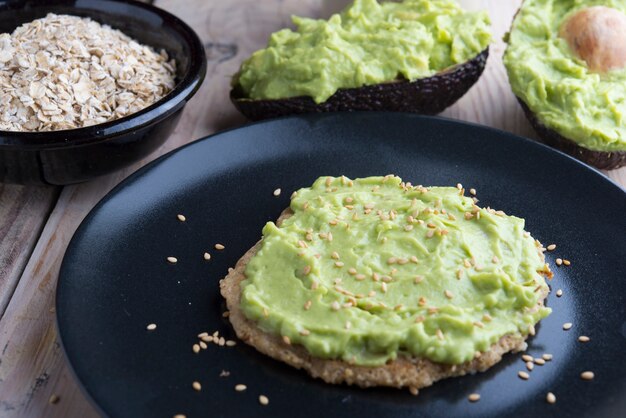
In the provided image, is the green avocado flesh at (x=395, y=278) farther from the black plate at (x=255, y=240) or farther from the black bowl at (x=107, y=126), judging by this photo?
the black bowl at (x=107, y=126)

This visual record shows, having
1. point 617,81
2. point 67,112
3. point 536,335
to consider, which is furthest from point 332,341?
point 617,81

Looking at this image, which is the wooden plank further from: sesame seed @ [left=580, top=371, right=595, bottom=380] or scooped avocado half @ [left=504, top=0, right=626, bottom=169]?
scooped avocado half @ [left=504, top=0, right=626, bottom=169]

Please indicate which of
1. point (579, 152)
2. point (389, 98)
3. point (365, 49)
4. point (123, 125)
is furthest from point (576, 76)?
point (123, 125)

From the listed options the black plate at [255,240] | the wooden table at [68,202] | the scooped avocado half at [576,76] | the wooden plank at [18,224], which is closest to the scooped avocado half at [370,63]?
the black plate at [255,240]

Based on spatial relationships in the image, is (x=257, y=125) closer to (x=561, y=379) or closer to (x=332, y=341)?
(x=332, y=341)

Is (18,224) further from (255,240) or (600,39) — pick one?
(600,39)

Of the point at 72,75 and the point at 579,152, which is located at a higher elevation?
the point at 579,152
